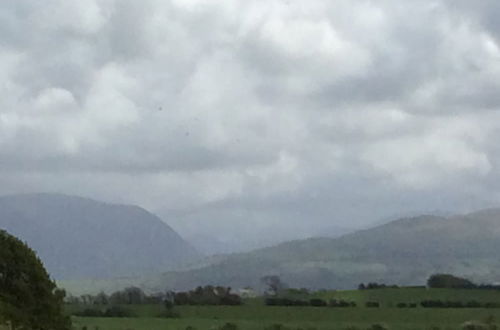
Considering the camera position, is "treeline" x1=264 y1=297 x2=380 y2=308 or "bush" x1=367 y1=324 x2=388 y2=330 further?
"treeline" x1=264 y1=297 x2=380 y2=308

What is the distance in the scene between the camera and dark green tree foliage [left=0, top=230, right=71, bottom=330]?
4128 cm

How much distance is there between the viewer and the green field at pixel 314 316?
102 meters

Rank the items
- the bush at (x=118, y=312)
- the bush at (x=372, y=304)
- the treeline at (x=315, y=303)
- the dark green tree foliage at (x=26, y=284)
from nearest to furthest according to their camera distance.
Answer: the dark green tree foliage at (x=26, y=284) → the bush at (x=118, y=312) → the bush at (x=372, y=304) → the treeline at (x=315, y=303)

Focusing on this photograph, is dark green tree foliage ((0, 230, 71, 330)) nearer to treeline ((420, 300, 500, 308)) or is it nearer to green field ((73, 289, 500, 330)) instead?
green field ((73, 289, 500, 330))

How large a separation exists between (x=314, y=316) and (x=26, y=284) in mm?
75304

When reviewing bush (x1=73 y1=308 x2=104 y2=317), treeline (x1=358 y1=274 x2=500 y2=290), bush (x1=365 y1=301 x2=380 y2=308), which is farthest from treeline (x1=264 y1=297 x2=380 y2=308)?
bush (x1=73 y1=308 x2=104 y2=317)

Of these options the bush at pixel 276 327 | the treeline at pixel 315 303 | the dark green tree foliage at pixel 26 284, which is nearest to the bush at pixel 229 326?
the bush at pixel 276 327

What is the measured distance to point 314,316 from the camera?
376ft

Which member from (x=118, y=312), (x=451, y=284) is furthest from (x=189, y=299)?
(x=451, y=284)

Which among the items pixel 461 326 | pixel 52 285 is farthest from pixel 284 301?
pixel 52 285

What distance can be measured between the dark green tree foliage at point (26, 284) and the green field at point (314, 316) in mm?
50700

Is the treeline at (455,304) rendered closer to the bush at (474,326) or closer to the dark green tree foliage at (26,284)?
the bush at (474,326)

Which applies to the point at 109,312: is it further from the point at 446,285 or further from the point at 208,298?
the point at 446,285

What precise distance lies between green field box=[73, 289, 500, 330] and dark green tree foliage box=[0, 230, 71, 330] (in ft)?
166
